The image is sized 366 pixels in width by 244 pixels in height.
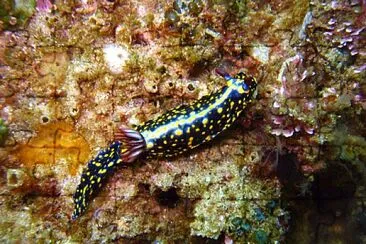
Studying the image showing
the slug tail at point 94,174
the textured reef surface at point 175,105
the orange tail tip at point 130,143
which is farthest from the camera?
the textured reef surface at point 175,105

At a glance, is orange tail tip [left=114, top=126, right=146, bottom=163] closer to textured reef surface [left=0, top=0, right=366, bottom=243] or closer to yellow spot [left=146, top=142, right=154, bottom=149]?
yellow spot [left=146, top=142, right=154, bottom=149]

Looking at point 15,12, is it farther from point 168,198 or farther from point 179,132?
point 168,198

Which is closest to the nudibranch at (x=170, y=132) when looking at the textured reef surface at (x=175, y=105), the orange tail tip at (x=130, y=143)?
the orange tail tip at (x=130, y=143)

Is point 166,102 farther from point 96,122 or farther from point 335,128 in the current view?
point 335,128

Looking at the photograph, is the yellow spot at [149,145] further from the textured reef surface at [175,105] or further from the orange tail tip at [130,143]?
the textured reef surface at [175,105]

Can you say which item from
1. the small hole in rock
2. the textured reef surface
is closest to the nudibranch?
the textured reef surface
